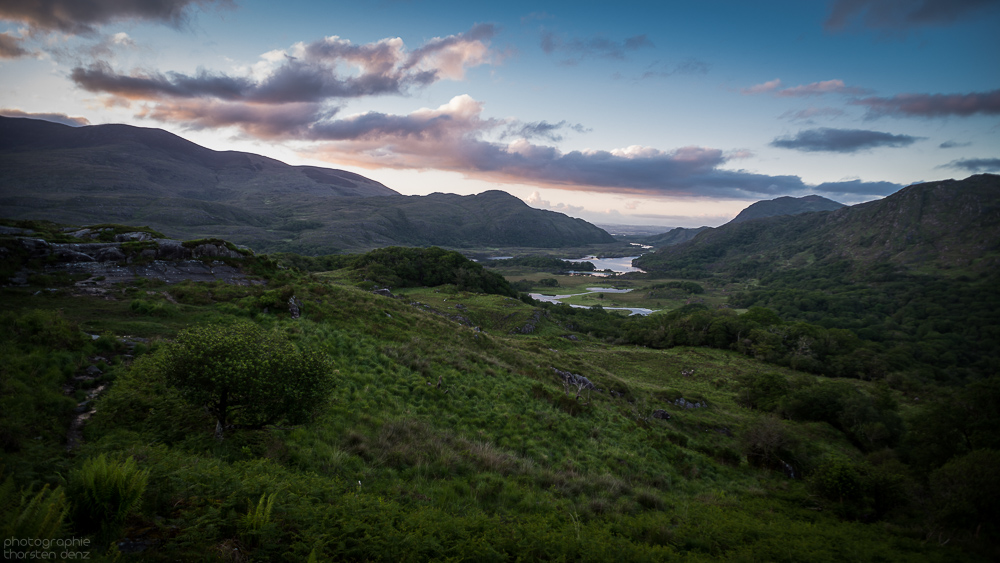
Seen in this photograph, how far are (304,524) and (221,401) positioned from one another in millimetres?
4537

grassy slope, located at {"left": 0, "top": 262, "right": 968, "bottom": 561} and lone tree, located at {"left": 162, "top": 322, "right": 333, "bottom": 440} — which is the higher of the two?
lone tree, located at {"left": 162, "top": 322, "right": 333, "bottom": 440}

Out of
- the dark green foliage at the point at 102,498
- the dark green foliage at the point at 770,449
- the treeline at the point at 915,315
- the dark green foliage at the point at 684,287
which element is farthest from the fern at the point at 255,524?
the dark green foliage at the point at 684,287

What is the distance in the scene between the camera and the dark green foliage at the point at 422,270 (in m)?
70.6

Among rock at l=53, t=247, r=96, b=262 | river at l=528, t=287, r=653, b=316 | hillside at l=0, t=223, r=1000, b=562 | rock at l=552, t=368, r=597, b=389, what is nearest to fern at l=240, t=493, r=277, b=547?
hillside at l=0, t=223, r=1000, b=562

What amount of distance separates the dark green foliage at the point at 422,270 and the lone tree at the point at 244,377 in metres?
57.5

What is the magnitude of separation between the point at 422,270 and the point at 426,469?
72.3 metres

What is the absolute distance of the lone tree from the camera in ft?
28.2

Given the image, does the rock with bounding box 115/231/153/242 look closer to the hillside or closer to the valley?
the hillside

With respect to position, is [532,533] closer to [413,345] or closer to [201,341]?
[201,341]

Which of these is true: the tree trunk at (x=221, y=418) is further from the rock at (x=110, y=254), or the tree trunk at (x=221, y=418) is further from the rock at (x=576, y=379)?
the rock at (x=576, y=379)

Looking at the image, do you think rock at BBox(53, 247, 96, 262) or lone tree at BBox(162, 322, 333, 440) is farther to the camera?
rock at BBox(53, 247, 96, 262)

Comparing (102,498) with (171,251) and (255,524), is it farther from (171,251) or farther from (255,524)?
(171,251)

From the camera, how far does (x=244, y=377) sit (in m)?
8.73

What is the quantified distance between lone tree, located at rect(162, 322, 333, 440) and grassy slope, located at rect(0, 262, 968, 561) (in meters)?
0.76
